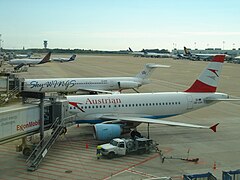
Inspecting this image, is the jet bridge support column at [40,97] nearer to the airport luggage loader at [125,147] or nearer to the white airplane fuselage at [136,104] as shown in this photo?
the airport luggage loader at [125,147]

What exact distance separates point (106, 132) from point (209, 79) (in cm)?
1346

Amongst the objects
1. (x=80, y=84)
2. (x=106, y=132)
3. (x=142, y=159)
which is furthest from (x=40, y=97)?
(x=80, y=84)

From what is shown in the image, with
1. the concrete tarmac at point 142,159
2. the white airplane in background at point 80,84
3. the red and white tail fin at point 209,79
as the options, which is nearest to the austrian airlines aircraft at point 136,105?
the red and white tail fin at point 209,79

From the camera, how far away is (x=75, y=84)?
53094mm

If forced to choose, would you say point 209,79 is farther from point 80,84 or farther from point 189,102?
A: point 80,84

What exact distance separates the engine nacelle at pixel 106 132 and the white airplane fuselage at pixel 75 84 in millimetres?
27562

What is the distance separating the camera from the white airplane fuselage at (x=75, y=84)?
168ft

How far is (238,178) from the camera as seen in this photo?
17.7m

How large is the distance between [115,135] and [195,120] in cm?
1323

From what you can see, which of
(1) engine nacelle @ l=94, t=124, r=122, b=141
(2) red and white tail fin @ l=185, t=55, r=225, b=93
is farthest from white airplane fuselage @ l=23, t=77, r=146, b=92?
(1) engine nacelle @ l=94, t=124, r=122, b=141

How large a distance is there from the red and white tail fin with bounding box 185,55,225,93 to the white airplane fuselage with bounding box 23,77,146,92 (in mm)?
22621

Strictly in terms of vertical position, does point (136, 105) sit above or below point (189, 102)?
below

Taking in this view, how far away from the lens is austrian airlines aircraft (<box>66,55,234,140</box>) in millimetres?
27359

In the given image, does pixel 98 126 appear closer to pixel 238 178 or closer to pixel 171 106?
pixel 171 106
